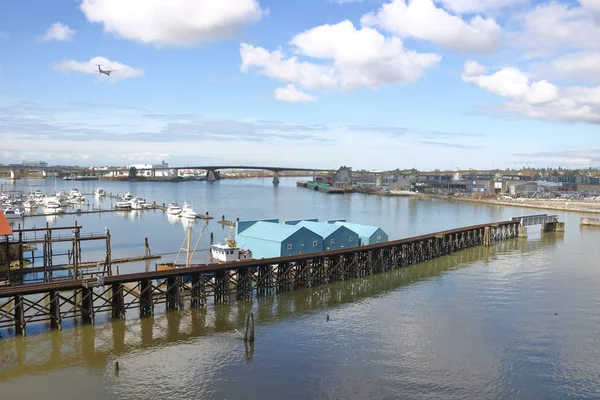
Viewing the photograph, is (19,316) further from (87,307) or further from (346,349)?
(346,349)

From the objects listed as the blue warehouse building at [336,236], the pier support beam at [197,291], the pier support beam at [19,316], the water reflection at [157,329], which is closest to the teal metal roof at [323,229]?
the blue warehouse building at [336,236]

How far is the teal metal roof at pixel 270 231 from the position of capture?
33906 millimetres

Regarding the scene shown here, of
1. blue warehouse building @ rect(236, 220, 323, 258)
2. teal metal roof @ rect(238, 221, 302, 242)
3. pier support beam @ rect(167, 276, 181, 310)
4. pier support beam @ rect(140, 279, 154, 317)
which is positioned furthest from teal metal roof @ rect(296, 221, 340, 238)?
pier support beam @ rect(140, 279, 154, 317)

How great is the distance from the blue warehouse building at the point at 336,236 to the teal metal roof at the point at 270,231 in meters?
2.84

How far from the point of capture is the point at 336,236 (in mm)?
37188

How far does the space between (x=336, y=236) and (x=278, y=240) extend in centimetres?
578

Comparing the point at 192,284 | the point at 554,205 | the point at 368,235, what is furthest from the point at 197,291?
the point at 554,205

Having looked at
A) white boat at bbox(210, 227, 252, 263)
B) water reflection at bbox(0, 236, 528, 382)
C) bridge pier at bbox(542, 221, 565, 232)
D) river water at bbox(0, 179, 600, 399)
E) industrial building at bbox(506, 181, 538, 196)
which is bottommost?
river water at bbox(0, 179, 600, 399)

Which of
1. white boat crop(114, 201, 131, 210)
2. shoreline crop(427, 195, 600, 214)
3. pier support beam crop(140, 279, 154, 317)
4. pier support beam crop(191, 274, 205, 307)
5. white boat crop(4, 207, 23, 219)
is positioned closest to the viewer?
pier support beam crop(140, 279, 154, 317)

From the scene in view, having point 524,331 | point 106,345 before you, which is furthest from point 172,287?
point 524,331

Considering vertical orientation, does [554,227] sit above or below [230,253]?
below

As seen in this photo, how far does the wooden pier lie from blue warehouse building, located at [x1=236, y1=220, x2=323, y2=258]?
1750 millimetres

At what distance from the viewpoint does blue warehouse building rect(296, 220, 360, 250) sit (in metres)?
36.6

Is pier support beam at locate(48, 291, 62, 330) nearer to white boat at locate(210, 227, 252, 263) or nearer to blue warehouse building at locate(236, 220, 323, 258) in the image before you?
white boat at locate(210, 227, 252, 263)
